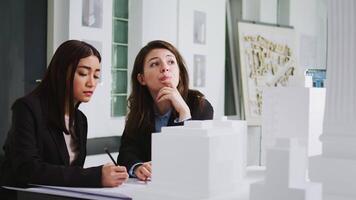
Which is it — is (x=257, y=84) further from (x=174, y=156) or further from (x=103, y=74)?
(x=174, y=156)

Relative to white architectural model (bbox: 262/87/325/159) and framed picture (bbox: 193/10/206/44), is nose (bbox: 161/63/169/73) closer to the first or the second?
white architectural model (bbox: 262/87/325/159)

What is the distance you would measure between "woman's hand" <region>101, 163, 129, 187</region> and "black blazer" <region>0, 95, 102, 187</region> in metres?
0.02

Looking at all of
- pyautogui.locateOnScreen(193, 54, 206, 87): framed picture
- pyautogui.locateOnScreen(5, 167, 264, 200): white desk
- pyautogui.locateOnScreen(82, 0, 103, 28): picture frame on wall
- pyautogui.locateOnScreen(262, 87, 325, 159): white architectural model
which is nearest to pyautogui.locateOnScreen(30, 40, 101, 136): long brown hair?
pyautogui.locateOnScreen(5, 167, 264, 200): white desk

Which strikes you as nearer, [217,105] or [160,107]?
[160,107]

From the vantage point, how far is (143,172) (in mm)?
1767

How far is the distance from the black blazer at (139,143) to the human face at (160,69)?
178 millimetres

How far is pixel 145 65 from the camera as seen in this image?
2.25 m

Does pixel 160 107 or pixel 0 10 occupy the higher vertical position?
pixel 0 10

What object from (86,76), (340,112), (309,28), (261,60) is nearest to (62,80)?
(86,76)

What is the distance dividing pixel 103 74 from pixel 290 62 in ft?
11.1

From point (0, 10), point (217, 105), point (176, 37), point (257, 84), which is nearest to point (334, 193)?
point (0, 10)

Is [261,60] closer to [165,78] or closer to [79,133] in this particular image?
[165,78]

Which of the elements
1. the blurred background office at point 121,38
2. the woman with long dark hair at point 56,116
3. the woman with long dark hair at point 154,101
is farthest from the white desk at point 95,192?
the blurred background office at point 121,38

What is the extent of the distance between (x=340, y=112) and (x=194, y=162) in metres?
0.36
